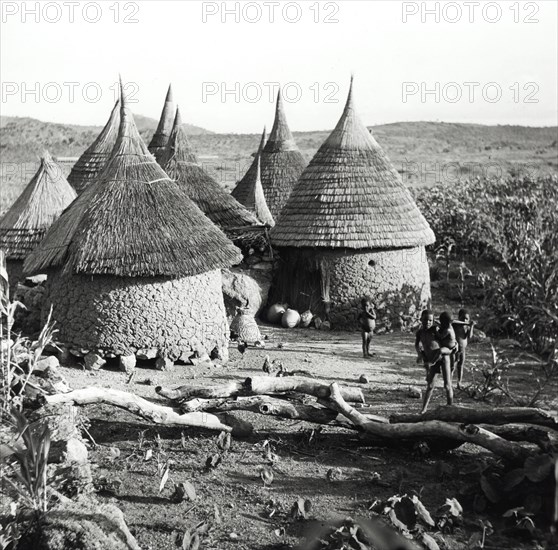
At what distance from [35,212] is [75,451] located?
7650mm

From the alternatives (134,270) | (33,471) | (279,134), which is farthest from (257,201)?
(33,471)

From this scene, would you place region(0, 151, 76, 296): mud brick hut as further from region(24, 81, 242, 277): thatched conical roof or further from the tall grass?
the tall grass

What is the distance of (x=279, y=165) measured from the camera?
60.5 feet

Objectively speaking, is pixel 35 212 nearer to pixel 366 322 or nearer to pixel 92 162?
pixel 92 162

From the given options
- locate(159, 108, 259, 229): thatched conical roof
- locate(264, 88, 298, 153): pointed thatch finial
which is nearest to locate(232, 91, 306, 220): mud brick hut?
locate(264, 88, 298, 153): pointed thatch finial

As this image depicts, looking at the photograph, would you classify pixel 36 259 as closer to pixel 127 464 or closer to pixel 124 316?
pixel 124 316

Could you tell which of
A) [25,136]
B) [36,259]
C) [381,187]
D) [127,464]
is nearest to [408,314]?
[381,187]

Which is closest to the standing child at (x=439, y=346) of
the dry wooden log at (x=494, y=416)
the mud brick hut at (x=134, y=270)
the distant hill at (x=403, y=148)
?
the dry wooden log at (x=494, y=416)

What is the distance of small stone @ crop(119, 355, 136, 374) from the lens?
9.47m

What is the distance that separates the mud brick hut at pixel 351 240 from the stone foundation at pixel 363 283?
0.02 m

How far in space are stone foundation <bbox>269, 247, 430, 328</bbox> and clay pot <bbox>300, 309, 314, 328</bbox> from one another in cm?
13

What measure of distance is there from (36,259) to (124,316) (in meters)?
1.46

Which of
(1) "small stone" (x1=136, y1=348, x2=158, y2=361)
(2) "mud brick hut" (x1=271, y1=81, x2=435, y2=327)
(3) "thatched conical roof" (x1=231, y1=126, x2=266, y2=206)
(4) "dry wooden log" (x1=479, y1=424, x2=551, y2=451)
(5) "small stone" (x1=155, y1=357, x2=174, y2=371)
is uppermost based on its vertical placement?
(3) "thatched conical roof" (x1=231, y1=126, x2=266, y2=206)

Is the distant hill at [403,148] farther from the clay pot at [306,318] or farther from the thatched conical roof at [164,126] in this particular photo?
the clay pot at [306,318]
